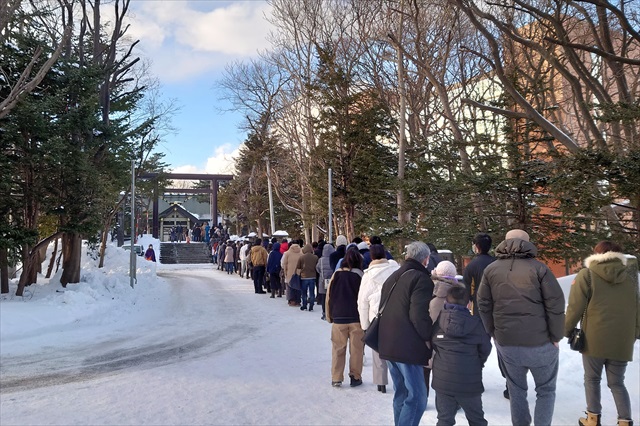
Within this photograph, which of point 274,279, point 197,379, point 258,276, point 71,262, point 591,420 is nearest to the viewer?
point 591,420

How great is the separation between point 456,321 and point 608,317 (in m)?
1.71

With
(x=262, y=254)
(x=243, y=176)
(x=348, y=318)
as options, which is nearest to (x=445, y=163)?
(x=262, y=254)

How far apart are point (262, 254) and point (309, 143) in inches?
458

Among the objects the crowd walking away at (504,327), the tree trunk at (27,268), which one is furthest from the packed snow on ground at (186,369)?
the crowd walking away at (504,327)

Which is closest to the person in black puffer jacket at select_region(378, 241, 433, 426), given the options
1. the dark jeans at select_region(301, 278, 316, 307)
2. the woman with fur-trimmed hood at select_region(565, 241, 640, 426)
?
the woman with fur-trimmed hood at select_region(565, 241, 640, 426)

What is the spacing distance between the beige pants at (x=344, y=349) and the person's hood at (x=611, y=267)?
2.85m

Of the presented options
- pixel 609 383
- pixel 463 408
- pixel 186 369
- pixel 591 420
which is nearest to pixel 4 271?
pixel 186 369

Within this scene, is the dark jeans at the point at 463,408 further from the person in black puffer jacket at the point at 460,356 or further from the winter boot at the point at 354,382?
the winter boot at the point at 354,382

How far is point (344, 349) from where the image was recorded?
21.4ft

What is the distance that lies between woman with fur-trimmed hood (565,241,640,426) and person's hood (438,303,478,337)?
1.40m

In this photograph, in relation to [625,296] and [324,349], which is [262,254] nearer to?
[324,349]

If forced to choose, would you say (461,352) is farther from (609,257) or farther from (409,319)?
(609,257)

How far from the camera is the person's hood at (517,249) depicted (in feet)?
13.7

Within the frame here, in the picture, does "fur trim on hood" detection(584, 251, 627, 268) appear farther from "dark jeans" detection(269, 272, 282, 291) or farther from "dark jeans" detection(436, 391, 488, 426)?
"dark jeans" detection(269, 272, 282, 291)
